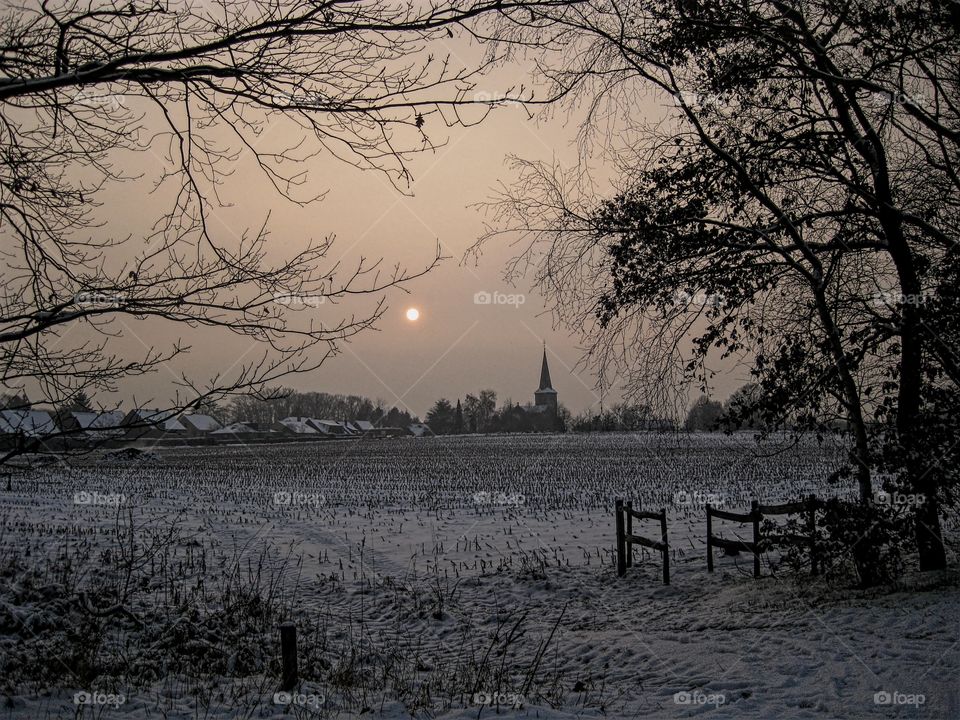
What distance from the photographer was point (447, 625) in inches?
411

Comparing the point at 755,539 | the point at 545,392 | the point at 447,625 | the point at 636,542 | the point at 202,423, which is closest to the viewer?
the point at 447,625

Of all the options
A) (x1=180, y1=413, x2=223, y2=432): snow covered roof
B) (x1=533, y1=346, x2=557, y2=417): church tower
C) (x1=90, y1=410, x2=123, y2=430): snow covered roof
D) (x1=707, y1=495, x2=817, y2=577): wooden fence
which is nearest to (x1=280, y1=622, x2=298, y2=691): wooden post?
(x1=90, y1=410, x2=123, y2=430): snow covered roof

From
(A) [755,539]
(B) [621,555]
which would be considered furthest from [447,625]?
(A) [755,539]

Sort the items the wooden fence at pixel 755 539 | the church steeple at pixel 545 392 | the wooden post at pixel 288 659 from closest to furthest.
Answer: the wooden post at pixel 288 659 → the wooden fence at pixel 755 539 → the church steeple at pixel 545 392

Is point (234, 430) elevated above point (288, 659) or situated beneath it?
situated beneath

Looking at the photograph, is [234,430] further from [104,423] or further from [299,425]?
[104,423]

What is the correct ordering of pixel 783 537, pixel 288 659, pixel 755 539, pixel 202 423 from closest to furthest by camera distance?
pixel 288 659, pixel 783 537, pixel 755 539, pixel 202 423

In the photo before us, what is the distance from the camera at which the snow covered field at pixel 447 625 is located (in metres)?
6.39

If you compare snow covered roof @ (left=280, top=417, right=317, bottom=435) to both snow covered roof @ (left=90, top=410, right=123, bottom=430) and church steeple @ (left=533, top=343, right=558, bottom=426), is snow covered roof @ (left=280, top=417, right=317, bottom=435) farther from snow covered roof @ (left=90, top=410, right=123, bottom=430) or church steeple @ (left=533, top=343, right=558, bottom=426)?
snow covered roof @ (left=90, top=410, right=123, bottom=430)

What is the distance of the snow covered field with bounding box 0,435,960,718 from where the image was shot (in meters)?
6.39

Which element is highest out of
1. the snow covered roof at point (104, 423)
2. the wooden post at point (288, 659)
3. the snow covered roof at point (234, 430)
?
the snow covered roof at point (104, 423)

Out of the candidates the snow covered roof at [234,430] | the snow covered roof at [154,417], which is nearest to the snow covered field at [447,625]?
the snow covered roof at [154,417]

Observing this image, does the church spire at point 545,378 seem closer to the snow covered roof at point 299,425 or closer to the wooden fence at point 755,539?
the snow covered roof at point 299,425

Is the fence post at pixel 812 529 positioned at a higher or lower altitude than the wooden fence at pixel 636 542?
higher
